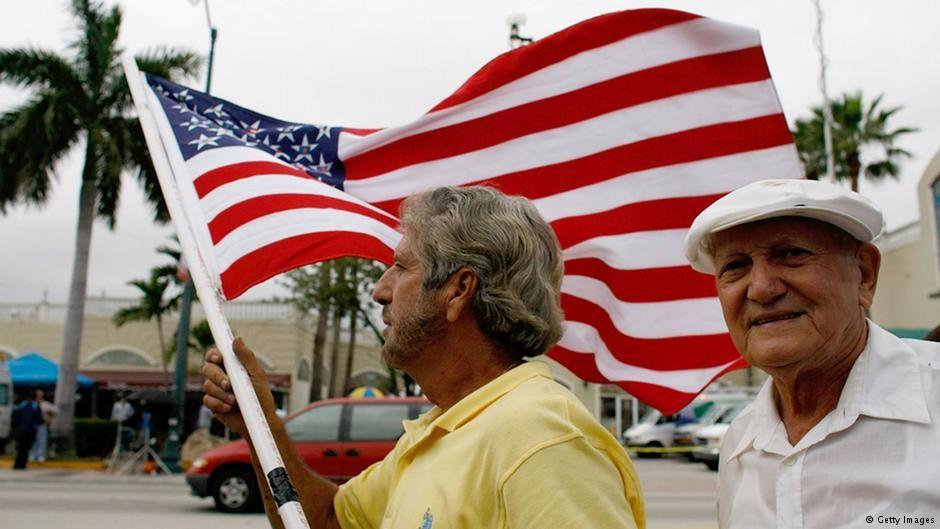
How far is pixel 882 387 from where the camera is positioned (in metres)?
1.78

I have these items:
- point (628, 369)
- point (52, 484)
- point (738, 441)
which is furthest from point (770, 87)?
point (52, 484)

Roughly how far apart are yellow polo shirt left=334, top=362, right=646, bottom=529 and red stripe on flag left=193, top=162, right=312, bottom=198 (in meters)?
1.66

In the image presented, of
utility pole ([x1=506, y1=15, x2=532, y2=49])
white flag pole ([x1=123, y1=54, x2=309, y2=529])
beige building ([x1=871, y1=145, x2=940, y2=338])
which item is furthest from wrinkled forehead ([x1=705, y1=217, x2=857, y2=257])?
beige building ([x1=871, y1=145, x2=940, y2=338])

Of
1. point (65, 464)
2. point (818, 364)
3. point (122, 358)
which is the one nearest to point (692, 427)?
point (65, 464)

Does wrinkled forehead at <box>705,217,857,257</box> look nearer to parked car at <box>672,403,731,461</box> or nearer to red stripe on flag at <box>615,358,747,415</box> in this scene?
red stripe on flag at <box>615,358,747,415</box>

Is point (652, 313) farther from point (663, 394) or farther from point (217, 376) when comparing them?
point (217, 376)

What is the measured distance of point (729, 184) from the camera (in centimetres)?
351

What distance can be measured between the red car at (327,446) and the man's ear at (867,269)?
9222mm

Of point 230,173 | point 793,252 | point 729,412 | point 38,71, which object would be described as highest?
point 38,71

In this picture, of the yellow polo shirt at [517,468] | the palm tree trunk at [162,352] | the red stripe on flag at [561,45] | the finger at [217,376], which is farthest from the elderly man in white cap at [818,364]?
the palm tree trunk at [162,352]

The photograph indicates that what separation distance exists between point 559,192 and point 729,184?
0.68m

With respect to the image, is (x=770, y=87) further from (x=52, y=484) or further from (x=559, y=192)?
(x=52, y=484)

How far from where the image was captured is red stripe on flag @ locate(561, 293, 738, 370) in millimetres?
3436

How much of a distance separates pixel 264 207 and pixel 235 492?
8777mm
